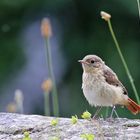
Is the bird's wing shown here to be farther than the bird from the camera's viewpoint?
Yes

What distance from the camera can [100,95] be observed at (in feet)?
26.3

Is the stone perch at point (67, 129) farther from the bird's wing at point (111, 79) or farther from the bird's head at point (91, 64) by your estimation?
the bird's head at point (91, 64)

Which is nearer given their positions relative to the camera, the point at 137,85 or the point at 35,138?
the point at 35,138

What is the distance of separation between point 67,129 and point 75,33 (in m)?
6.09

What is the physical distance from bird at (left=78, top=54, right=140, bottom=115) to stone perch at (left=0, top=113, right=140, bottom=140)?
1.82 ft

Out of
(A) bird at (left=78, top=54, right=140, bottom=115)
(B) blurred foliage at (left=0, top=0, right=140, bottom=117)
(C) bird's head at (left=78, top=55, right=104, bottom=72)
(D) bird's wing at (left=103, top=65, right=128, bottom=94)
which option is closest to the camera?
(A) bird at (left=78, top=54, right=140, bottom=115)

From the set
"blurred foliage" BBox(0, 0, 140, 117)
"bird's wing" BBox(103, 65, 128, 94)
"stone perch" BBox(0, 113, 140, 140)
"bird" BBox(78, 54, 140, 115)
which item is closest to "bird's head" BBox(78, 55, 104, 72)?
"bird" BBox(78, 54, 140, 115)

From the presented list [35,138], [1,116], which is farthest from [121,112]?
[35,138]

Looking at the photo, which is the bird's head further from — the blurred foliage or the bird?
the blurred foliage

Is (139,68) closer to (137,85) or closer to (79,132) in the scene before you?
(137,85)

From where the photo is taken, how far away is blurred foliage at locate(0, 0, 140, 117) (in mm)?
12344

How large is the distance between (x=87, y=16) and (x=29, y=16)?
1.01 metres

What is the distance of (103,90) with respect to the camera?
26.6 ft

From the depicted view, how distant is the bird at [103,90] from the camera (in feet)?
26.4
